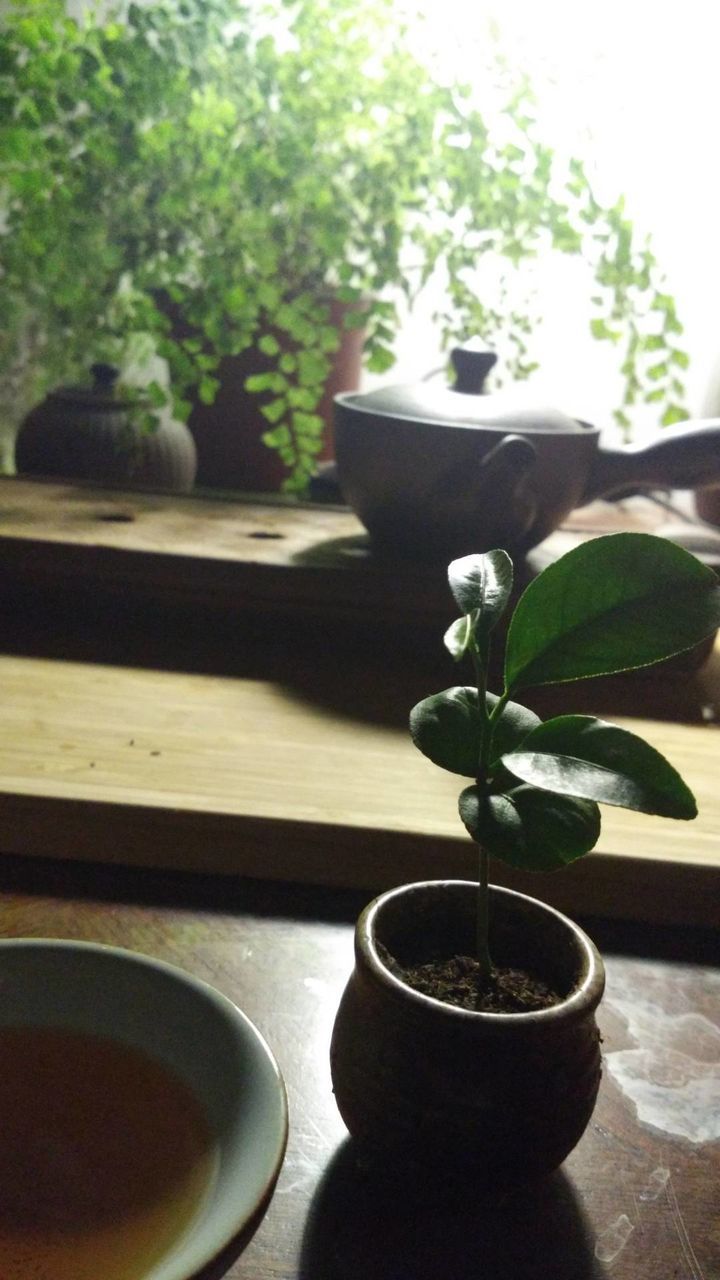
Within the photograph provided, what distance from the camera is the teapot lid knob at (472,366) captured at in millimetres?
890

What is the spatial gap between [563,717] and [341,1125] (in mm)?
208

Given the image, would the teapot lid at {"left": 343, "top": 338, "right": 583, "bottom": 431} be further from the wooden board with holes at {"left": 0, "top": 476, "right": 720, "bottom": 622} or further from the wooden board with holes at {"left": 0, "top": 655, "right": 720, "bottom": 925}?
the wooden board with holes at {"left": 0, "top": 655, "right": 720, "bottom": 925}

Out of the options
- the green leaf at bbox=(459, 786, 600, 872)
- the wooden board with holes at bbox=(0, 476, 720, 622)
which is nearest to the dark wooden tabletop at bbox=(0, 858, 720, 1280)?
the green leaf at bbox=(459, 786, 600, 872)

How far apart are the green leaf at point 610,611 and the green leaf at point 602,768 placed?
0.06ft

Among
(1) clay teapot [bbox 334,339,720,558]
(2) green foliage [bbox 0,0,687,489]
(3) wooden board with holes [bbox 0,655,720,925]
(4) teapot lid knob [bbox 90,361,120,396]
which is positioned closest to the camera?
(3) wooden board with holes [bbox 0,655,720,925]

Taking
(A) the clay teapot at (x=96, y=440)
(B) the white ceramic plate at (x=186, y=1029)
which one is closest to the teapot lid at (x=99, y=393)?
(A) the clay teapot at (x=96, y=440)

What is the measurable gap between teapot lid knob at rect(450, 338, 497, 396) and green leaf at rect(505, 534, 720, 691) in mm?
573

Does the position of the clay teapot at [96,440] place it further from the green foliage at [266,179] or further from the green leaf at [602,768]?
the green leaf at [602,768]

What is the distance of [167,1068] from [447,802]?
31cm

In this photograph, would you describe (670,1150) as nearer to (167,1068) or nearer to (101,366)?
(167,1068)

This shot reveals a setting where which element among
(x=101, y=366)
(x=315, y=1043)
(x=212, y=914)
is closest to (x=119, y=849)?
(x=212, y=914)

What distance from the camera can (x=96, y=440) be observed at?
3.78 ft

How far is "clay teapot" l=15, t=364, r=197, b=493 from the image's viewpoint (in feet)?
3.77

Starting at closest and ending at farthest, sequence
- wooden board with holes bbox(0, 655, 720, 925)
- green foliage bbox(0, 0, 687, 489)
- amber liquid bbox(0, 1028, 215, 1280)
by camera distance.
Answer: amber liquid bbox(0, 1028, 215, 1280) < wooden board with holes bbox(0, 655, 720, 925) < green foliage bbox(0, 0, 687, 489)
